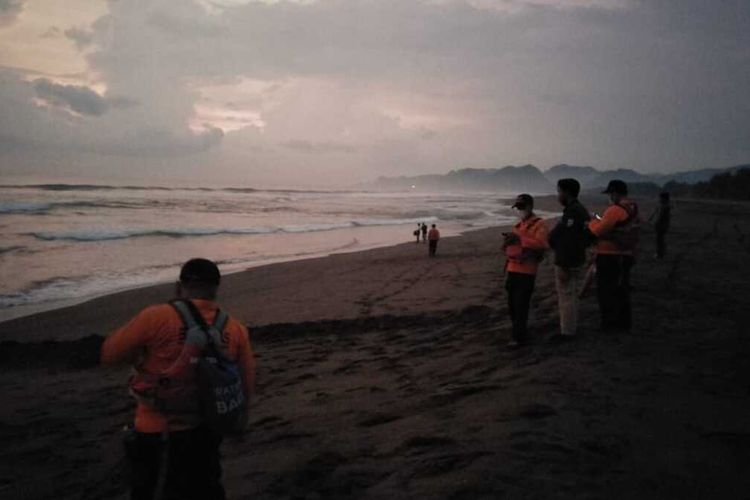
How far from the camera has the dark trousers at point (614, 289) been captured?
665cm

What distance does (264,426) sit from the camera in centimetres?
516

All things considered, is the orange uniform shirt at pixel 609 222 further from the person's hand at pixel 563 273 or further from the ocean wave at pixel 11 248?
the ocean wave at pixel 11 248

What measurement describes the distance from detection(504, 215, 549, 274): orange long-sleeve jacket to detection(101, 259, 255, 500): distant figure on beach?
4130 millimetres

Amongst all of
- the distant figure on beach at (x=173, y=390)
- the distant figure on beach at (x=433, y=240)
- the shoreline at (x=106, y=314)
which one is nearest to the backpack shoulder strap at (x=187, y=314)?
the distant figure on beach at (x=173, y=390)

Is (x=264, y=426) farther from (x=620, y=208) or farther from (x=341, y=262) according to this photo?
(x=341, y=262)

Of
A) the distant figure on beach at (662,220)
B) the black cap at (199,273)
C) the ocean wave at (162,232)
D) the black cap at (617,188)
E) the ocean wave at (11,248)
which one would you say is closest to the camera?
the black cap at (199,273)

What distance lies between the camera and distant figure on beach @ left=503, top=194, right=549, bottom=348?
6148 mm

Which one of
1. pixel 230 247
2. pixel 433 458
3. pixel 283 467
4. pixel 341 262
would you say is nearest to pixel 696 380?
pixel 433 458

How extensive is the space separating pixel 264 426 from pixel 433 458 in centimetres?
208

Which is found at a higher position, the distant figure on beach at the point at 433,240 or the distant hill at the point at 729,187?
the distant hill at the point at 729,187

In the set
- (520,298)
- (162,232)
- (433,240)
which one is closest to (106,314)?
(520,298)

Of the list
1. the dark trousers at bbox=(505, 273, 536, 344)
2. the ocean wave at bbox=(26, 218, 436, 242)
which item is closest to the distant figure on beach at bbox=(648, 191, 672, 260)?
the dark trousers at bbox=(505, 273, 536, 344)

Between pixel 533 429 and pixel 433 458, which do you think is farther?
pixel 533 429

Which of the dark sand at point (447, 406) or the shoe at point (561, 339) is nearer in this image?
the dark sand at point (447, 406)
